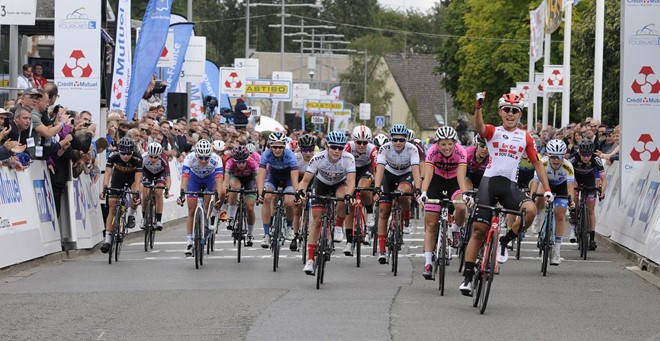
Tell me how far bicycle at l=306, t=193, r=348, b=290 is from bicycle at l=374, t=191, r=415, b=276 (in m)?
0.90

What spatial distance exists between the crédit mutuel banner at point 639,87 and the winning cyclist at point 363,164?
4.90 m

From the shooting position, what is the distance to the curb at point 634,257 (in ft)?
59.5

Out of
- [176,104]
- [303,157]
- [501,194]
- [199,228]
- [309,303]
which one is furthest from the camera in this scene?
[176,104]

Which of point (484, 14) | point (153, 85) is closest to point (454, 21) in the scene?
point (484, 14)

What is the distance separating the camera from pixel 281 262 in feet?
64.6

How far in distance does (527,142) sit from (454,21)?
75552 millimetres

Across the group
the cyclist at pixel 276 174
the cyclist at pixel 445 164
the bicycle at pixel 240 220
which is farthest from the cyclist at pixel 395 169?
the bicycle at pixel 240 220

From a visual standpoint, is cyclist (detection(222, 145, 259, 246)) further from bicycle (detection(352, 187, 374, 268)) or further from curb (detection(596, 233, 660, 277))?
curb (detection(596, 233, 660, 277))

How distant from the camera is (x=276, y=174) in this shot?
19656 mm

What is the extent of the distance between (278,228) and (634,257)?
5.53 meters

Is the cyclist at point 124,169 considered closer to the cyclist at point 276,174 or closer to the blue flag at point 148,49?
the cyclist at point 276,174

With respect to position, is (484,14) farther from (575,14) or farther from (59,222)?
(59,222)

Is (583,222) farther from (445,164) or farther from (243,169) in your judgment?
(243,169)

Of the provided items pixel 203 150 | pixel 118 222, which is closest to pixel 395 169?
pixel 203 150
